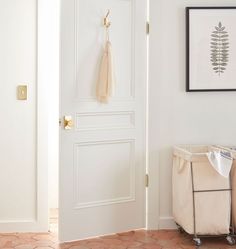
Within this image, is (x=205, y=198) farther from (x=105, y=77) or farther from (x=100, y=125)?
(x=105, y=77)

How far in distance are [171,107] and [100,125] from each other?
0.62 meters

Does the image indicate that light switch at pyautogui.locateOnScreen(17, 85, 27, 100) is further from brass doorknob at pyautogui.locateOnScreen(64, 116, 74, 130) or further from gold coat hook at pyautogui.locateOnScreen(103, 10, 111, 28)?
gold coat hook at pyautogui.locateOnScreen(103, 10, 111, 28)

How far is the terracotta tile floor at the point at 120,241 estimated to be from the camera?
11.0 ft

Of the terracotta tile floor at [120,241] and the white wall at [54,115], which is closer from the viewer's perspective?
the terracotta tile floor at [120,241]

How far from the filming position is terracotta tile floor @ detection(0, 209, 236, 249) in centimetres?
337

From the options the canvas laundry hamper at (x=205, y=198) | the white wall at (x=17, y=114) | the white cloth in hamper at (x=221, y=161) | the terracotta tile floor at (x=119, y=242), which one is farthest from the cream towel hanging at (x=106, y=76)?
the terracotta tile floor at (x=119, y=242)

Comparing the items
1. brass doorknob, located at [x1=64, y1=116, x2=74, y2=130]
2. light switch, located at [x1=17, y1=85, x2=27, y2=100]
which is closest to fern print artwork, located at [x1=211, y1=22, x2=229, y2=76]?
brass doorknob, located at [x1=64, y1=116, x2=74, y2=130]

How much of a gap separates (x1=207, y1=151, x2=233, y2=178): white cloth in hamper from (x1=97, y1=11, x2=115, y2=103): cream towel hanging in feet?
2.89

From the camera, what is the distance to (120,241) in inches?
138

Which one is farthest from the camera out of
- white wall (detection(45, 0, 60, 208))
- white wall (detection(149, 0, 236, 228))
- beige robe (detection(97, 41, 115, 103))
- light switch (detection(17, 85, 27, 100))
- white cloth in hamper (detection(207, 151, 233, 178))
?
white wall (detection(45, 0, 60, 208))

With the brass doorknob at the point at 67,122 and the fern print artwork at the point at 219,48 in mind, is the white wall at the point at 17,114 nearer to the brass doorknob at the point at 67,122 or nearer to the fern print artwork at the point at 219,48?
the brass doorknob at the point at 67,122

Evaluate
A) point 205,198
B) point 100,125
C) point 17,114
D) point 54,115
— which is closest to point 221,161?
point 205,198

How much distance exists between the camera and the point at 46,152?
3.64 m

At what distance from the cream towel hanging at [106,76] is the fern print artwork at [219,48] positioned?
85cm
